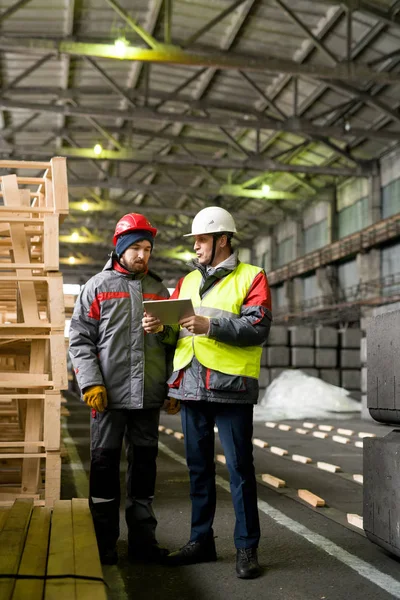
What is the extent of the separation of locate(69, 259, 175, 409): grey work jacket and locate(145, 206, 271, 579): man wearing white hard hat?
0.53ft

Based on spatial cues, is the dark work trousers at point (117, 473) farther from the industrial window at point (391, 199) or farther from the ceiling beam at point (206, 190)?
the ceiling beam at point (206, 190)

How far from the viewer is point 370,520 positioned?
4.69m

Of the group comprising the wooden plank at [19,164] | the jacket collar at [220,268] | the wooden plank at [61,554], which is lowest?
the wooden plank at [61,554]

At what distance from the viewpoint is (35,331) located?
5938mm

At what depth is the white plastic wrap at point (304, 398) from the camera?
17.3 metres

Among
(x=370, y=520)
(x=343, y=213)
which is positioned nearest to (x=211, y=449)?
(x=370, y=520)

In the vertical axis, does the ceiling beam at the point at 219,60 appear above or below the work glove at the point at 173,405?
above

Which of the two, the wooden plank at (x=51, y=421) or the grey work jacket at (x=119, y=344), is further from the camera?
the wooden plank at (x=51, y=421)

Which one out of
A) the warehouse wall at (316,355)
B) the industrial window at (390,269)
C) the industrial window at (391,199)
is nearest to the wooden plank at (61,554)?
the warehouse wall at (316,355)

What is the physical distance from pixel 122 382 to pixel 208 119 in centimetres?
1703

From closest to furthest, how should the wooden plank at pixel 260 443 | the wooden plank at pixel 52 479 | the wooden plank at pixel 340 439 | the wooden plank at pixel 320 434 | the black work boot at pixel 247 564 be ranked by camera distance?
1. the black work boot at pixel 247 564
2. the wooden plank at pixel 52 479
3. the wooden plank at pixel 260 443
4. the wooden plank at pixel 340 439
5. the wooden plank at pixel 320 434

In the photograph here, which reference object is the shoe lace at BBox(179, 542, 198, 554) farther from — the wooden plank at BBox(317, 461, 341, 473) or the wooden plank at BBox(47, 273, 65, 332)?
the wooden plank at BBox(317, 461, 341, 473)

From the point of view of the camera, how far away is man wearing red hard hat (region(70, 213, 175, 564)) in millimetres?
4523

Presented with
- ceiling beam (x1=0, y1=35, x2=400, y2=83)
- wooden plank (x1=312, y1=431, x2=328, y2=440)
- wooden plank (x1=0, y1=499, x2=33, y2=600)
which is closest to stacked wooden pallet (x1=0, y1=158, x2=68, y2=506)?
wooden plank (x1=0, y1=499, x2=33, y2=600)
